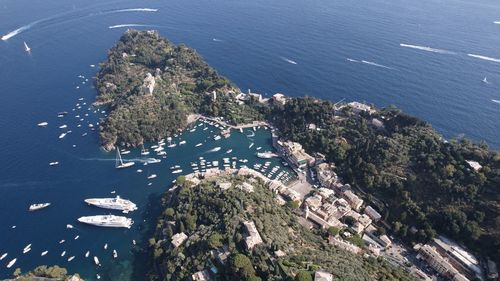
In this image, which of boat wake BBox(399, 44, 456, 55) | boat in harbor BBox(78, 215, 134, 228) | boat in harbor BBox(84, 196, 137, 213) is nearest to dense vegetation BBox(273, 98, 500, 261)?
boat in harbor BBox(84, 196, 137, 213)

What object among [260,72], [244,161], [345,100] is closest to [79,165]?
[244,161]

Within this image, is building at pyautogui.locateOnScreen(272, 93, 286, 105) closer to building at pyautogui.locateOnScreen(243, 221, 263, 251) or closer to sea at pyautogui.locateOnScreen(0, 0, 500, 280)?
sea at pyautogui.locateOnScreen(0, 0, 500, 280)

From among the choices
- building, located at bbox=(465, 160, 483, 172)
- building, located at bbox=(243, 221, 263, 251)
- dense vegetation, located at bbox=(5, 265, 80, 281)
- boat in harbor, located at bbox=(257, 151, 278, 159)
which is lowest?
dense vegetation, located at bbox=(5, 265, 80, 281)

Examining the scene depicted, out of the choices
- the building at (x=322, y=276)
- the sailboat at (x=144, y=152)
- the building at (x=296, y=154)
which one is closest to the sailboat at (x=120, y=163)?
the sailboat at (x=144, y=152)

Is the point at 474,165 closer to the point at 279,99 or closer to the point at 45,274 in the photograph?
the point at 279,99

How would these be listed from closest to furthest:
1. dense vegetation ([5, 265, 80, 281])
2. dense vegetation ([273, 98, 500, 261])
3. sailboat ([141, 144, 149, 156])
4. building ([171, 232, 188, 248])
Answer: dense vegetation ([5, 265, 80, 281])
building ([171, 232, 188, 248])
dense vegetation ([273, 98, 500, 261])
sailboat ([141, 144, 149, 156])

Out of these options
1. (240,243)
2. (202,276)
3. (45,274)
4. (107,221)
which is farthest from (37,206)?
(240,243)
